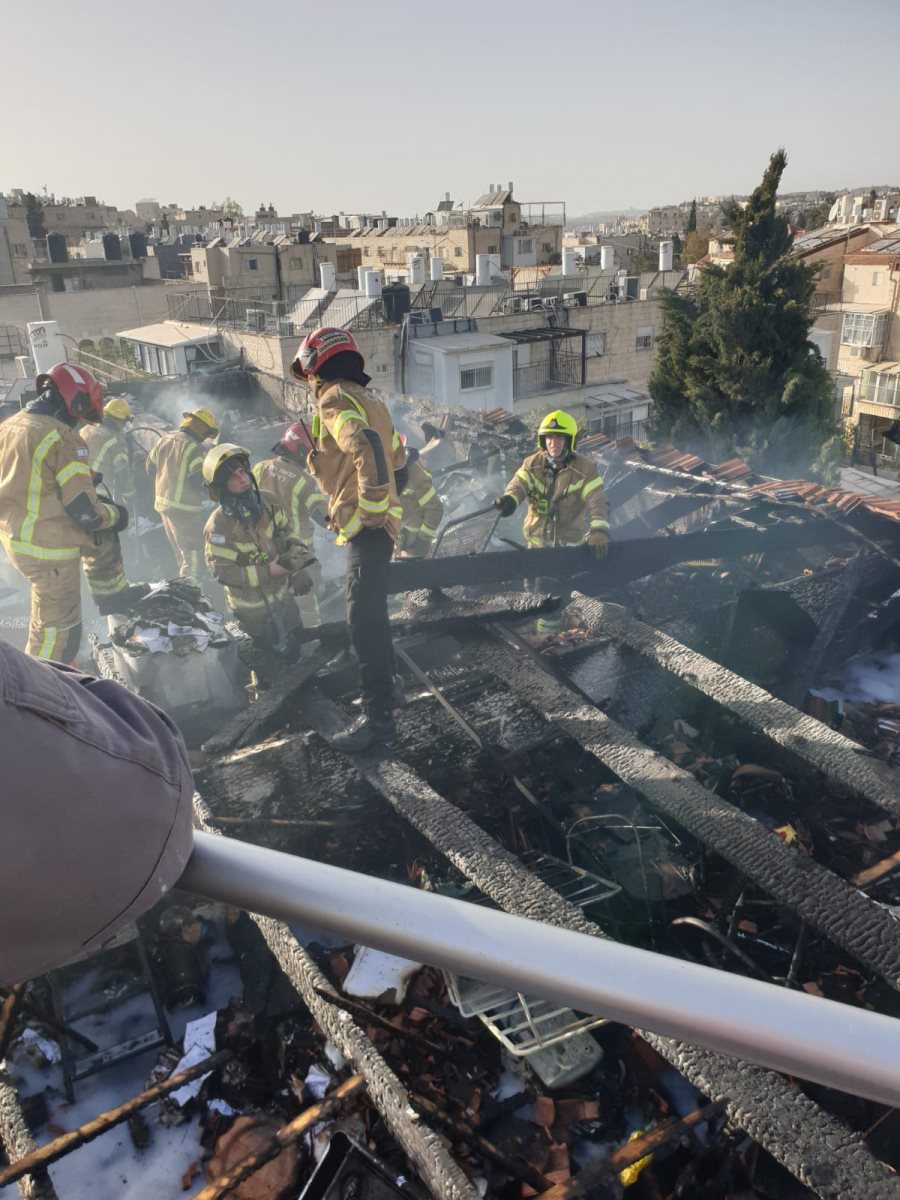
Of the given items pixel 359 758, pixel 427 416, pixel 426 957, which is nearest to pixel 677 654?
pixel 359 758

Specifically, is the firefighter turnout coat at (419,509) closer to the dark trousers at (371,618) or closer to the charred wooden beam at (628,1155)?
the dark trousers at (371,618)

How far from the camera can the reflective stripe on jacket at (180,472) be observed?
7391 mm

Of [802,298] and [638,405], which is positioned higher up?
[802,298]

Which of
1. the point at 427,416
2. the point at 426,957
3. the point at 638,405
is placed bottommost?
the point at 638,405

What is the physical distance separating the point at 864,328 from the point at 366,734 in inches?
1376

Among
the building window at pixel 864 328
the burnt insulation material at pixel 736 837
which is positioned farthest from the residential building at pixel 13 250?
the burnt insulation material at pixel 736 837

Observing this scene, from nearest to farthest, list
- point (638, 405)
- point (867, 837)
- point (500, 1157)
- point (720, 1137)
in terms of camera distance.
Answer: point (500, 1157)
point (720, 1137)
point (867, 837)
point (638, 405)

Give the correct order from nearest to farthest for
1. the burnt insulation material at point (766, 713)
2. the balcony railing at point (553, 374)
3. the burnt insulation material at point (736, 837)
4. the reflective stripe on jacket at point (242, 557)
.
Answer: the burnt insulation material at point (736, 837)
the burnt insulation material at point (766, 713)
the reflective stripe on jacket at point (242, 557)
the balcony railing at point (553, 374)

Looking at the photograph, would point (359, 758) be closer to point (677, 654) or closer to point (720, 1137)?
point (677, 654)

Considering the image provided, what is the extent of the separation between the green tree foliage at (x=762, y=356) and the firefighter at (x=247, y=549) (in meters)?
14.9

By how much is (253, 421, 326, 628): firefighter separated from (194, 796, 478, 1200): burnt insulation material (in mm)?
3982

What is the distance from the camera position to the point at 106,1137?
271 cm

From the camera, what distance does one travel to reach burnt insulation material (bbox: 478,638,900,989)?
2826 mm

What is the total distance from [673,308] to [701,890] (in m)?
19.7
